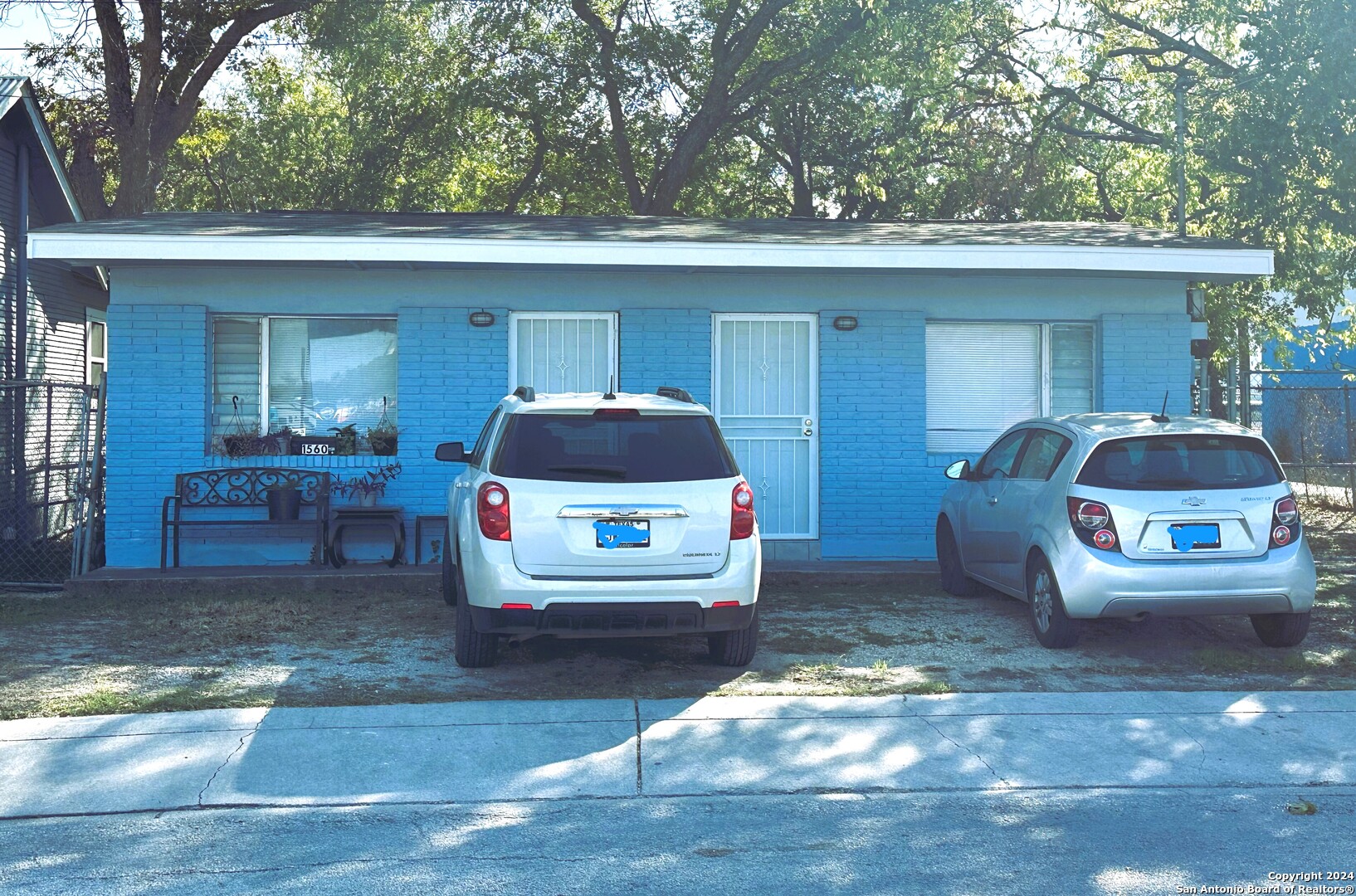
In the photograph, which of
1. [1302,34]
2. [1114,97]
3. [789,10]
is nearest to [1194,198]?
[1114,97]

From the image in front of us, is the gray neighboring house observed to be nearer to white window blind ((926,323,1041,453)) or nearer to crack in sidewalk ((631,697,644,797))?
crack in sidewalk ((631,697,644,797))

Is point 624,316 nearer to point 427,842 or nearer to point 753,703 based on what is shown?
point 753,703

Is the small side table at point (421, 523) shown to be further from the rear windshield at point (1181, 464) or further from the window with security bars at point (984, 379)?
the rear windshield at point (1181, 464)

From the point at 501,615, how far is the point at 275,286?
6.36 m

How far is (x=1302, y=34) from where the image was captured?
1377 centimetres

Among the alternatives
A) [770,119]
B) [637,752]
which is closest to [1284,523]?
[637,752]

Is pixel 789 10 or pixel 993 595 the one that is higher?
pixel 789 10

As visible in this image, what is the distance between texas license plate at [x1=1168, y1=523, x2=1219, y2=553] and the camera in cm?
833

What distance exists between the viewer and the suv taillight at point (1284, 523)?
27.7 feet

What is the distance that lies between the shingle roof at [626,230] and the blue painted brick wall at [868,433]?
0.98 m

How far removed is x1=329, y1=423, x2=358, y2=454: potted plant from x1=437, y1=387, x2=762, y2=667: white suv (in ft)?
16.9

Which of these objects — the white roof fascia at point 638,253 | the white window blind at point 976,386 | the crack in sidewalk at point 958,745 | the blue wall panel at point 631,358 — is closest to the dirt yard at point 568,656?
the crack in sidewalk at point 958,745

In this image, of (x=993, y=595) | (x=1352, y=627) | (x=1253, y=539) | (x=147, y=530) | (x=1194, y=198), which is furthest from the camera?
(x=1194, y=198)

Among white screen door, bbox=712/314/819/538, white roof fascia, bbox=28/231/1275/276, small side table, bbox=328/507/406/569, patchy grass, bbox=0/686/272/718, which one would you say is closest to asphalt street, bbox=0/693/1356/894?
patchy grass, bbox=0/686/272/718
